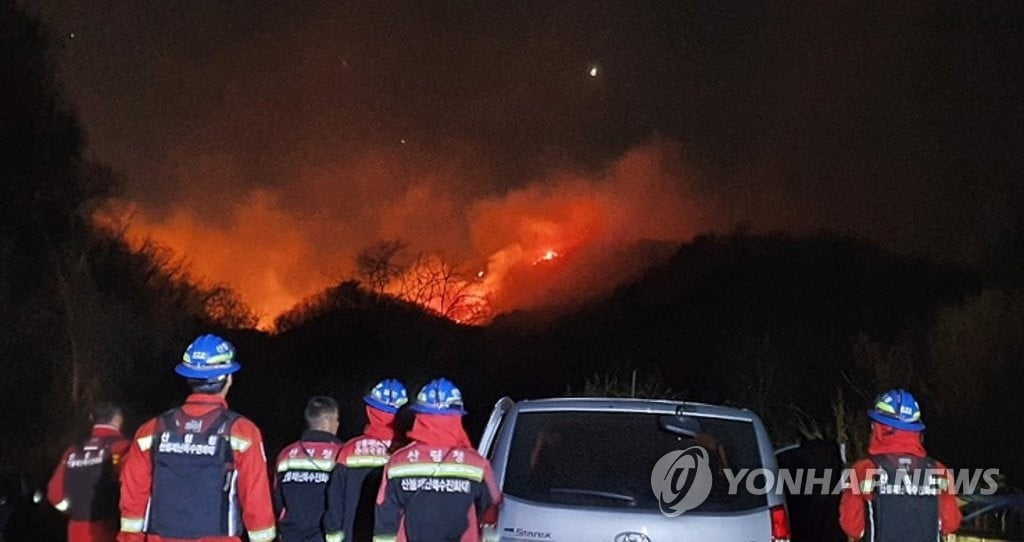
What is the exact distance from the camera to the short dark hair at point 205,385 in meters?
5.48

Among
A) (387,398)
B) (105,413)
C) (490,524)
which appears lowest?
(490,524)

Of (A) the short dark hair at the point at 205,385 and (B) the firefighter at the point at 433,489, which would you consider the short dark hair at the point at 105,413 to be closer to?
(A) the short dark hair at the point at 205,385

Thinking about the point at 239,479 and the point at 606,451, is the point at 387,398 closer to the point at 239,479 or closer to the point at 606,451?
the point at 606,451

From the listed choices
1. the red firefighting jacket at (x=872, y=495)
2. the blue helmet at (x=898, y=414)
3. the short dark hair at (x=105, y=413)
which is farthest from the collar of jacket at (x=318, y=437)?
the blue helmet at (x=898, y=414)

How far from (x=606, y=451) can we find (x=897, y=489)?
142 cm

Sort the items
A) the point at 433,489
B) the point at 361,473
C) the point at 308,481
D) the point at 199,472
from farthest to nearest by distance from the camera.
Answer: the point at 308,481, the point at 361,473, the point at 433,489, the point at 199,472

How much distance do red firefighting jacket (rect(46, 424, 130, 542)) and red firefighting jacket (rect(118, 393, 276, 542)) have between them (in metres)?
2.22

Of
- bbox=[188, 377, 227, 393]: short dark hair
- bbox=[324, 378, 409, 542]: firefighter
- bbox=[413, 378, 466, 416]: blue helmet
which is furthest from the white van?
bbox=[188, 377, 227, 393]: short dark hair

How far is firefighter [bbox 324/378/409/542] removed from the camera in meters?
6.65

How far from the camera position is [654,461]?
604 cm

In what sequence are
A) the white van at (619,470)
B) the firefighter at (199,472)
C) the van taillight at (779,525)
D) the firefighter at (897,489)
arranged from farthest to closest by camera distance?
the firefighter at (897,489), the van taillight at (779,525), the white van at (619,470), the firefighter at (199,472)

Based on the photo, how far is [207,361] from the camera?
5457 millimetres

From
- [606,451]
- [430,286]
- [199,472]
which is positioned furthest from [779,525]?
[430,286]

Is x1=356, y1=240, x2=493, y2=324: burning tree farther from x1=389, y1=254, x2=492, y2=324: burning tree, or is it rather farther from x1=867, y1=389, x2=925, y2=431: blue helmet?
x1=867, y1=389, x2=925, y2=431: blue helmet
